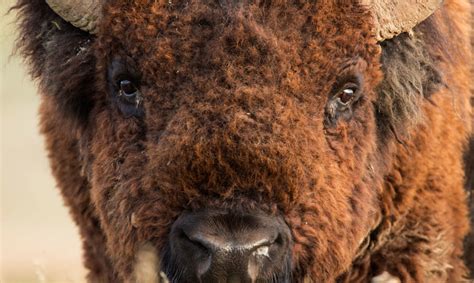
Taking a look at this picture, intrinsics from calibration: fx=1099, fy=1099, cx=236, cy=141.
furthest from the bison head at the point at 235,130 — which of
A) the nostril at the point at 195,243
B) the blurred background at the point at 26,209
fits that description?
the blurred background at the point at 26,209

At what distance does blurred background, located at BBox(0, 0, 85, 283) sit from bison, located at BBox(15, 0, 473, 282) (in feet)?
15.9

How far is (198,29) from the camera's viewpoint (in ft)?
18.2

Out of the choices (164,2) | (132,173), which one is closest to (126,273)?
(132,173)

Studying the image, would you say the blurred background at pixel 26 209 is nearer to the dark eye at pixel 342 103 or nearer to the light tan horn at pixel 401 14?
Answer: the dark eye at pixel 342 103

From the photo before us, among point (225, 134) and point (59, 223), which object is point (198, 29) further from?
point (59, 223)

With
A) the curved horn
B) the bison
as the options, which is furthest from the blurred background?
the curved horn

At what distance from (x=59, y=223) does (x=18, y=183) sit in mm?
2533

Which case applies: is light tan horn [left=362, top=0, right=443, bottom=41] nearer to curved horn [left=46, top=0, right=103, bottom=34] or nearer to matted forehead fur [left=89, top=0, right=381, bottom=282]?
matted forehead fur [left=89, top=0, right=381, bottom=282]

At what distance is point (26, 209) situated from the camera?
2097cm

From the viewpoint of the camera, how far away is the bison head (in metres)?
5.14

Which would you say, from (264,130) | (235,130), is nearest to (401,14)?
(264,130)

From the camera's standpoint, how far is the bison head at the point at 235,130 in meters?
5.14

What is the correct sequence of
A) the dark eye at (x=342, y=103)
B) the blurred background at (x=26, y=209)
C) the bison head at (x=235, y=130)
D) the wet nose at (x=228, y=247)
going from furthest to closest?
the blurred background at (x=26, y=209)
the dark eye at (x=342, y=103)
the bison head at (x=235, y=130)
the wet nose at (x=228, y=247)

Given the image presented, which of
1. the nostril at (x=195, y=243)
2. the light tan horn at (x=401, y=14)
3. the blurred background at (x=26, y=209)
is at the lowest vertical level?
the blurred background at (x=26, y=209)
